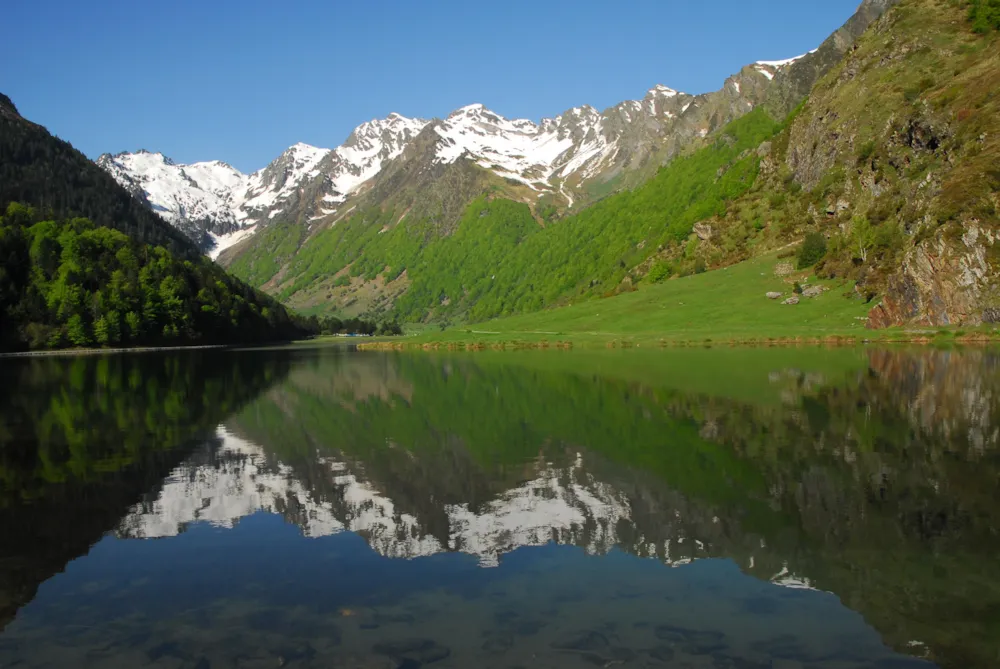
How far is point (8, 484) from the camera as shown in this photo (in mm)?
23625

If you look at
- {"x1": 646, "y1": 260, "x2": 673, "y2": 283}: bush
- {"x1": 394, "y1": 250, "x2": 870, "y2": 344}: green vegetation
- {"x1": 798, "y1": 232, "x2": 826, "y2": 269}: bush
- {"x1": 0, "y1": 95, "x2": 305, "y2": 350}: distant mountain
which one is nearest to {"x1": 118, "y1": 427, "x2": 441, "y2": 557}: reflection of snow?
{"x1": 394, "y1": 250, "x2": 870, "y2": 344}: green vegetation

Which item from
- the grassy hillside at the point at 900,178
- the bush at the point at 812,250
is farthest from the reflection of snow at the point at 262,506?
the bush at the point at 812,250

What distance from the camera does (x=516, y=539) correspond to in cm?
1769

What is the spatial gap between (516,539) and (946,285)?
9646cm

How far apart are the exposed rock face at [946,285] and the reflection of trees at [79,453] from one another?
8185 centimetres

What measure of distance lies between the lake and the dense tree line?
138m

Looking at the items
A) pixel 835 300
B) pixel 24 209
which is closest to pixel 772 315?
pixel 835 300

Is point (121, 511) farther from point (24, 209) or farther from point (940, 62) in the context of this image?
point (24, 209)

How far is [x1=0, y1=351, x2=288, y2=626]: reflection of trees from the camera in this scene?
681 inches

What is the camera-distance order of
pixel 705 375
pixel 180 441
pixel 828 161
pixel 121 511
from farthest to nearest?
pixel 828 161
pixel 705 375
pixel 180 441
pixel 121 511

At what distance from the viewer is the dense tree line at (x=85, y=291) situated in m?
159

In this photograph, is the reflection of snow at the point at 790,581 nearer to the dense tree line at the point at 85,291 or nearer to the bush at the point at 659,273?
the bush at the point at 659,273

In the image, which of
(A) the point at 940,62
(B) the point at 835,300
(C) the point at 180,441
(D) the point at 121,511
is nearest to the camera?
(D) the point at 121,511

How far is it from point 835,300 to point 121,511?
116m
